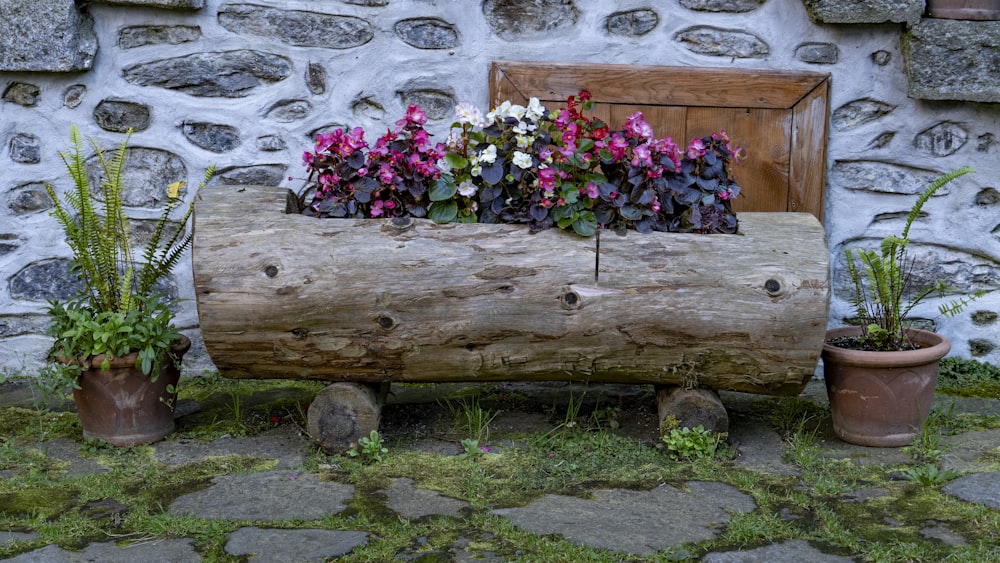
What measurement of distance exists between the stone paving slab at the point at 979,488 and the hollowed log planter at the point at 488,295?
50cm

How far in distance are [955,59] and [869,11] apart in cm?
36

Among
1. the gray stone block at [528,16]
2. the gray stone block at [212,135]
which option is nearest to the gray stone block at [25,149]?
the gray stone block at [212,135]

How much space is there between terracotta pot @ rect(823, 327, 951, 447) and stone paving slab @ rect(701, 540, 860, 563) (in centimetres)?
84

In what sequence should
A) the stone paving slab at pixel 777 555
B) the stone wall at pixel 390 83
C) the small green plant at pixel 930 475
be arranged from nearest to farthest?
the stone paving slab at pixel 777 555, the small green plant at pixel 930 475, the stone wall at pixel 390 83

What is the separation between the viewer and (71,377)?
9.71 ft

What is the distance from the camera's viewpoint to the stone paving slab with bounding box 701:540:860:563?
2.21m

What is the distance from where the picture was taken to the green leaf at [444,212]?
2.89 meters

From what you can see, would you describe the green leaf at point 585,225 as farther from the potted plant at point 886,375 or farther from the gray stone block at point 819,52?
the gray stone block at point 819,52

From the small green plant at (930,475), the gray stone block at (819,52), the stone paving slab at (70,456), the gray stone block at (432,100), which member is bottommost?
the stone paving slab at (70,456)

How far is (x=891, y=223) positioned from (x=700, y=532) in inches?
73.4

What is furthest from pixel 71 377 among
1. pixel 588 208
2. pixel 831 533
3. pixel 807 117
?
pixel 807 117

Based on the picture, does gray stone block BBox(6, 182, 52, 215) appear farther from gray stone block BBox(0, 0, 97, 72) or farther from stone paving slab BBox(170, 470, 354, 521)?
stone paving slab BBox(170, 470, 354, 521)

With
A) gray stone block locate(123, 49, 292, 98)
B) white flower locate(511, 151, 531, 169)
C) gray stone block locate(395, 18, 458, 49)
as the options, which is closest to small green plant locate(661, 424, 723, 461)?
white flower locate(511, 151, 531, 169)

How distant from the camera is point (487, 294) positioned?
2795 mm
